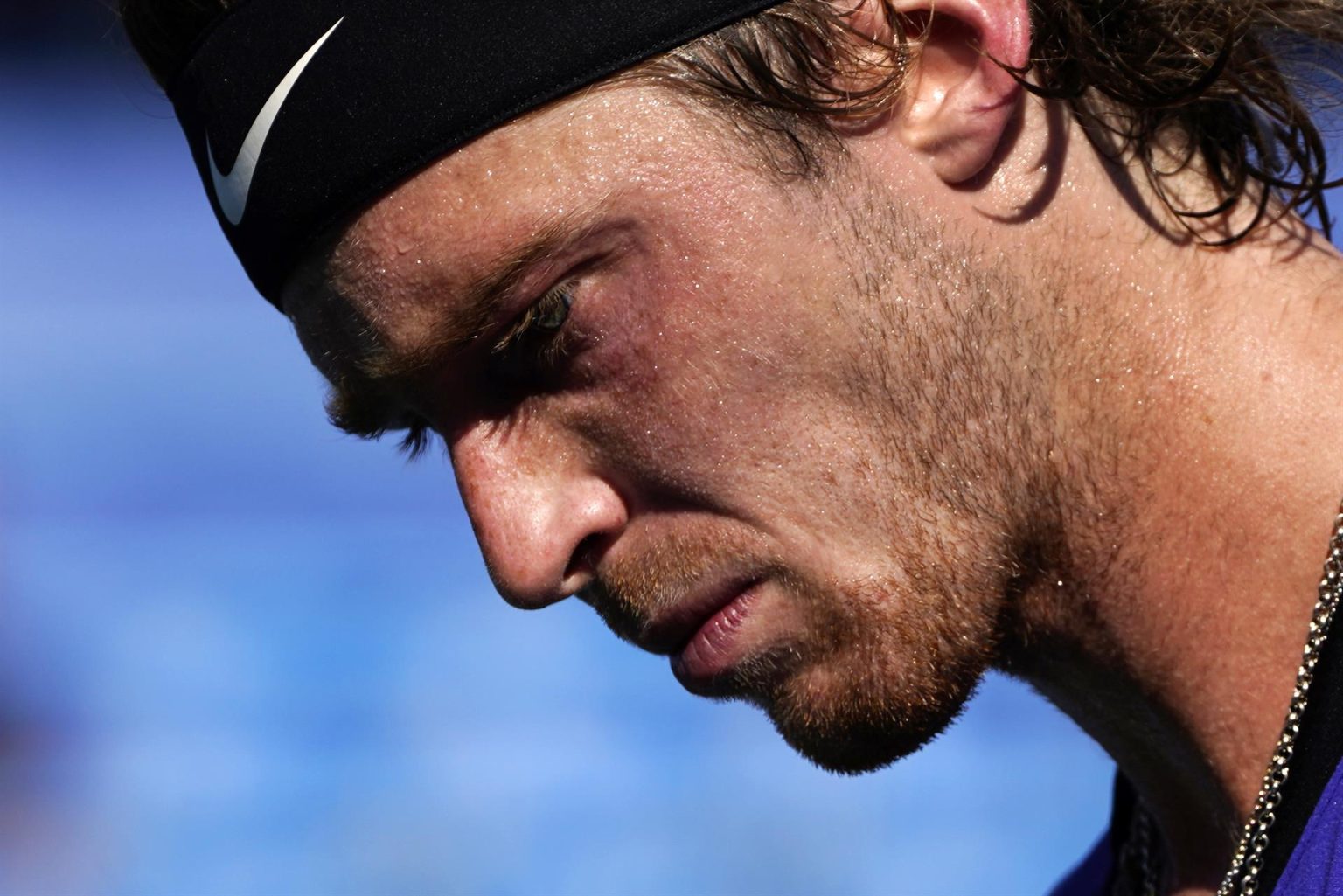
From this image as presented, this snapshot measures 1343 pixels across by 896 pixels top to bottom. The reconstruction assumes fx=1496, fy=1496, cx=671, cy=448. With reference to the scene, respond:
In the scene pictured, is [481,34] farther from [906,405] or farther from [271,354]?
[271,354]

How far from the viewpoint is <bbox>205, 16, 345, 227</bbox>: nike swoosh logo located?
2119 mm

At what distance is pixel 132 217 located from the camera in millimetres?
8812

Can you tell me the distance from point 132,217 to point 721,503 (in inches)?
297

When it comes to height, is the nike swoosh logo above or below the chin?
above

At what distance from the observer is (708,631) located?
2238 mm

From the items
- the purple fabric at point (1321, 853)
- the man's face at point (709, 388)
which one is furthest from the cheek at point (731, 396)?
the purple fabric at point (1321, 853)

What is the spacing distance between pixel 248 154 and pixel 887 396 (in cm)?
99

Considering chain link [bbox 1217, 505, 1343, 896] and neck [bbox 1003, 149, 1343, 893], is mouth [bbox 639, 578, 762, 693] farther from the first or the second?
chain link [bbox 1217, 505, 1343, 896]

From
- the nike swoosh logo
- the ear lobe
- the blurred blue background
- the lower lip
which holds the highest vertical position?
the ear lobe

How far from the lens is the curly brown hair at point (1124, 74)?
2.07 m

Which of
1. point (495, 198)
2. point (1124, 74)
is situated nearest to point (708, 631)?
point (495, 198)

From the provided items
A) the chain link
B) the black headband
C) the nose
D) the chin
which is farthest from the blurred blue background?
the black headband

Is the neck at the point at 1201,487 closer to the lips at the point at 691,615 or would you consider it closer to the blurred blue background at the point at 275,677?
the lips at the point at 691,615

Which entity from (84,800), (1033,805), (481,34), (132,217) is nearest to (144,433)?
(132,217)
